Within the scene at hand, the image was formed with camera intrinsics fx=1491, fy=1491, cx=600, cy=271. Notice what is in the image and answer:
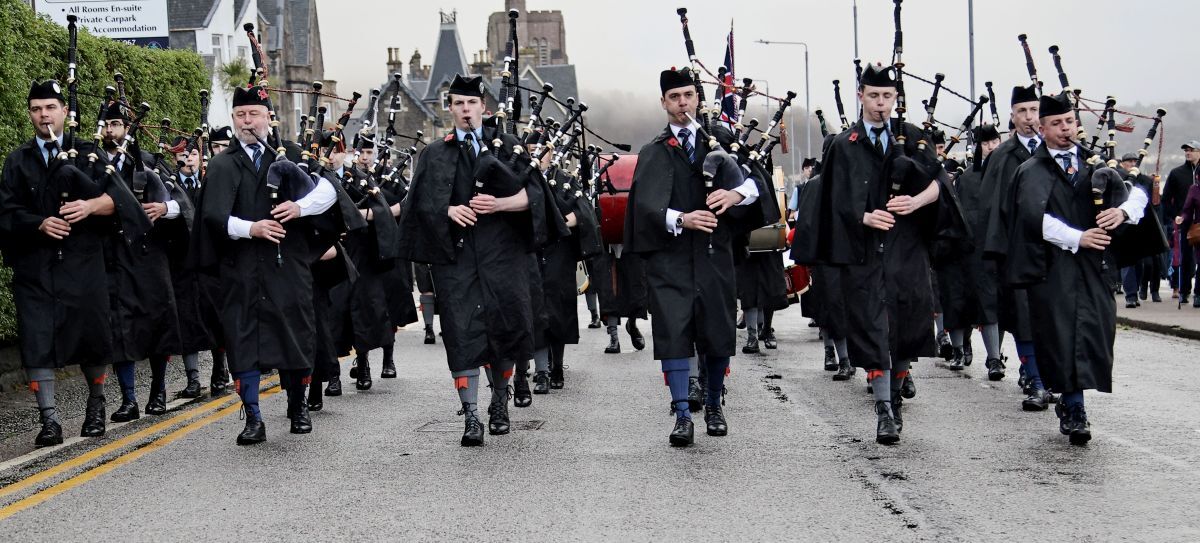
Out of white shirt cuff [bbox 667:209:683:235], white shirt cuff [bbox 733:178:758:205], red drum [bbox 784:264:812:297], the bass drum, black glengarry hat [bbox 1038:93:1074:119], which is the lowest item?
red drum [bbox 784:264:812:297]

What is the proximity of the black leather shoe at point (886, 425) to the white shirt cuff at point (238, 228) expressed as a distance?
3701 mm

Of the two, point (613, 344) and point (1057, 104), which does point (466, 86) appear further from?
point (613, 344)

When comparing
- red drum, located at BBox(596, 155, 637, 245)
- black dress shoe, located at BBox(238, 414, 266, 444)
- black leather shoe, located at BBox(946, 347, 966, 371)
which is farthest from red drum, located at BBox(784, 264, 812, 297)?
black dress shoe, located at BBox(238, 414, 266, 444)

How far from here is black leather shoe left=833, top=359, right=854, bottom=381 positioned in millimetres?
11922

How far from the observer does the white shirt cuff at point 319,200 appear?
8.64 meters

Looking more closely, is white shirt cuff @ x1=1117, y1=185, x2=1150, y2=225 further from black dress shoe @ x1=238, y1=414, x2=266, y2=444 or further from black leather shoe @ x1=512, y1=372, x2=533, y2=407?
black dress shoe @ x1=238, y1=414, x2=266, y2=444

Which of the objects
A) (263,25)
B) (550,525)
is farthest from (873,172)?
(263,25)

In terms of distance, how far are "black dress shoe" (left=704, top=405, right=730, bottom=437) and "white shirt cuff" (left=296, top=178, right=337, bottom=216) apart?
253cm

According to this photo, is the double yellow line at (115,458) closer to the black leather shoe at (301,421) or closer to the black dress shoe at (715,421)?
the black leather shoe at (301,421)

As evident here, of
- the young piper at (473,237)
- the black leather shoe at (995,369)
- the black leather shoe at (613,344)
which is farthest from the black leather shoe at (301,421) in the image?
the black leather shoe at (613,344)

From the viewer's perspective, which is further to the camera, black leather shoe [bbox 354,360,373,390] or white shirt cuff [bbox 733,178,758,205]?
black leather shoe [bbox 354,360,373,390]

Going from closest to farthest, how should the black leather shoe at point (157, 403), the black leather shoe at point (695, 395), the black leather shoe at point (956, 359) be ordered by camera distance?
the black leather shoe at point (695, 395) < the black leather shoe at point (157, 403) < the black leather shoe at point (956, 359)

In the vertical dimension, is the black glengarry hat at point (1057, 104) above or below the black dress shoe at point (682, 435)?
above

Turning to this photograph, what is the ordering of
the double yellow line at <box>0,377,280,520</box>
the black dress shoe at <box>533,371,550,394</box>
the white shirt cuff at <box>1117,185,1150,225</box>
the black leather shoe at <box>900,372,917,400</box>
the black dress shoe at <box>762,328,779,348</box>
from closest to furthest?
the double yellow line at <box>0,377,280,520</box> < the white shirt cuff at <box>1117,185,1150,225</box> < the black leather shoe at <box>900,372,917,400</box> < the black dress shoe at <box>533,371,550,394</box> < the black dress shoe at <box>762,328,779,348</box>
